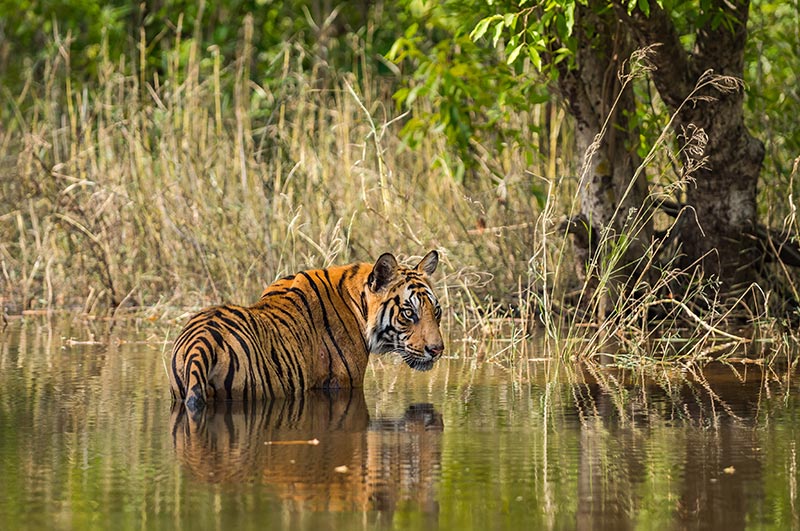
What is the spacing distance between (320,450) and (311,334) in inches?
81.6

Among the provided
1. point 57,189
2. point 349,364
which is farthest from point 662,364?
point 57,189

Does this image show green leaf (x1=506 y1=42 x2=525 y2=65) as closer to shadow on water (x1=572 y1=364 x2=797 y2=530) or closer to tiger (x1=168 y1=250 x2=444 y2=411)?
tiger (x1=168 y1=250 x2=444 y2=411)

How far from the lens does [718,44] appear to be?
11.4 m

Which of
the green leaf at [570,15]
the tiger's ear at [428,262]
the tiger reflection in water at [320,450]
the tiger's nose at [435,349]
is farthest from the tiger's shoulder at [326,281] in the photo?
the green leaf at [570,15]

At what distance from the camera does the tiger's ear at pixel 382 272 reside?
8781 millimetres

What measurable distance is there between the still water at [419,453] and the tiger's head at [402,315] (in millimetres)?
245

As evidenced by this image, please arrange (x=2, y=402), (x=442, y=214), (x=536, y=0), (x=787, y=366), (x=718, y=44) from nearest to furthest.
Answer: (x=2, y=402)
(x=787, y=366)
(x=536, y=0)
(x=718, y=44)
(x=442, y=214)

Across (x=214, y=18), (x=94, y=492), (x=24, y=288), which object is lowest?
(x=94, y=492)

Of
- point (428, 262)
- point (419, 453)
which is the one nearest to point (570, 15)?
point (428, 262)

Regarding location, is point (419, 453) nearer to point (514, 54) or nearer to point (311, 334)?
point (311, 334)

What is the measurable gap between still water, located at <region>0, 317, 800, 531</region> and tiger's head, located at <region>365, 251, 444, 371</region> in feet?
0.80

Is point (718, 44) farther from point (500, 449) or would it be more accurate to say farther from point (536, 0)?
point (500, 449)

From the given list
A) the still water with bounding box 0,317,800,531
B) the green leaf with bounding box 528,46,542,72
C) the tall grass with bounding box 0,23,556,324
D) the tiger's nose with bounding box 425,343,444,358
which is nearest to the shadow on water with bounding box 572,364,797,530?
the still water with bounding box 0,317,800,531

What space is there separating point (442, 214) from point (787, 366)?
4.74 metres
